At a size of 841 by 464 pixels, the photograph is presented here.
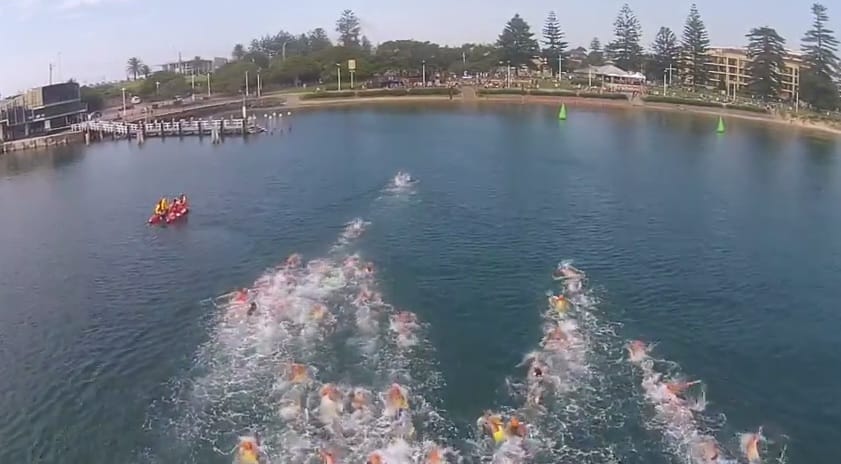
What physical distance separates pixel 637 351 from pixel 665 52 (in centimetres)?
12771

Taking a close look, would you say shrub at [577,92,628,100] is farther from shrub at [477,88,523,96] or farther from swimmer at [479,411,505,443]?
swimmer at [479,411,505,443]

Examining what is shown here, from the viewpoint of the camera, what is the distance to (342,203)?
59.4m

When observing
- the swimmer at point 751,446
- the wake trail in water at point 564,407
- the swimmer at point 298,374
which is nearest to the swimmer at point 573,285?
the wake trail in water at point 564,407

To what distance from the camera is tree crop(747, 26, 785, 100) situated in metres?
121

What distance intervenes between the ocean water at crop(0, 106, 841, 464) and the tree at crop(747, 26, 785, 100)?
52.3 metres

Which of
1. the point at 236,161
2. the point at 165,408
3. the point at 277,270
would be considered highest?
the point at 236,161

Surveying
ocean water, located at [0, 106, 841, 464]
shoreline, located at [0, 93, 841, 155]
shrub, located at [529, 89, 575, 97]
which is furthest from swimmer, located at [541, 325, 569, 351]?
shrub, located at [529, 89, 575, 97]

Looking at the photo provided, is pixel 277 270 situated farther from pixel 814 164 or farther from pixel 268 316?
pixel 814 164

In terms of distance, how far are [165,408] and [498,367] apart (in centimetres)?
1315

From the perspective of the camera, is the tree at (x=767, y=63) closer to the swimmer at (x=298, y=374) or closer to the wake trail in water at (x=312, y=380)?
the wake trail in water at (x=312, y=380)

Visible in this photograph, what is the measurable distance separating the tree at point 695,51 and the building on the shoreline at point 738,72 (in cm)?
316

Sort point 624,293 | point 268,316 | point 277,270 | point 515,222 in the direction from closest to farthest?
point 268,316
point 624,293
point 277,270
point 515,222

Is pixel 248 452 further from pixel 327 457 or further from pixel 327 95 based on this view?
pixel 327 95

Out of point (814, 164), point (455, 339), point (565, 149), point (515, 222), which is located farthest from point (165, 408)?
point (814, 164)
